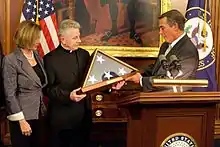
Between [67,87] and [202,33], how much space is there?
2.09 m

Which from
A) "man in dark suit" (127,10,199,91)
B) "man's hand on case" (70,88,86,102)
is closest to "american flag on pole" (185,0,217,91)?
"man in dark suit" (127,10,199,91)

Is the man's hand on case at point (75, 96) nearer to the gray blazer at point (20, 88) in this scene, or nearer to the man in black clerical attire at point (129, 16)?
the gray blazer at point (20, 88)

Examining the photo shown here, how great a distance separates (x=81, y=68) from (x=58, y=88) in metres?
0.25

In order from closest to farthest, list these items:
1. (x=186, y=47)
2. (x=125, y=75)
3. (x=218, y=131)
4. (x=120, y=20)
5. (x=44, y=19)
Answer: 1. (x=125, y=75)
2. (x=186, y=47)
3. (x=44, y=19)
4. (x=120, y=20)
5. (x=218, y=131)

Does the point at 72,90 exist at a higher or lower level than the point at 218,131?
higher

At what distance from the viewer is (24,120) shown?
119 inches

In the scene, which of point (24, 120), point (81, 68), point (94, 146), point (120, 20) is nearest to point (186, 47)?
point (81, 68)

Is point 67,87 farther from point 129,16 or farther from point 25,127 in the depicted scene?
point 129,16

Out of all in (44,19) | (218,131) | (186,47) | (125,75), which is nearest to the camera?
(125,75)

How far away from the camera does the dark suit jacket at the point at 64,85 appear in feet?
10.3

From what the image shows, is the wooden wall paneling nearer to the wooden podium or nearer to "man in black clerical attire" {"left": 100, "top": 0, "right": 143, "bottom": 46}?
"man in black clerical attire" {"left": 100, "top": 0, "right": 143, "bottom": 46}

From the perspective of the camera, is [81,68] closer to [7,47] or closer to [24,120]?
[24,120]

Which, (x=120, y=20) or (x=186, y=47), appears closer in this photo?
(x=186, y=47)

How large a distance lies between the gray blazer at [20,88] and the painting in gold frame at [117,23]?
1.63m
